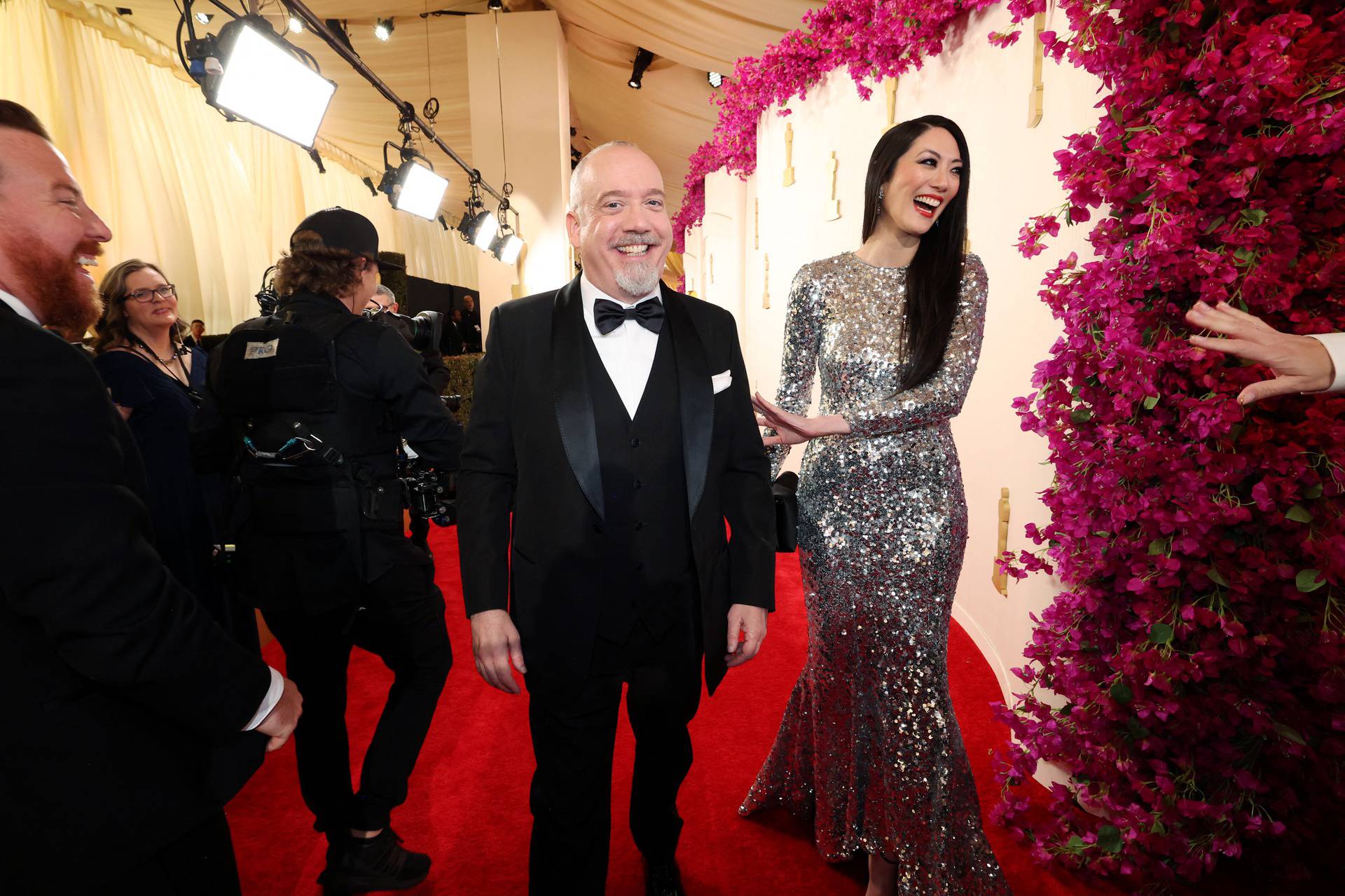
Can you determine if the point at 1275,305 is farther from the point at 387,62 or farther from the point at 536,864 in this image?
the point at 387,62

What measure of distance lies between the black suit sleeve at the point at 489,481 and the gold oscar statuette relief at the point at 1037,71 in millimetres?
2397

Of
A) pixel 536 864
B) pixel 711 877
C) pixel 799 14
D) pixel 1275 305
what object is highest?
pixel 799 14

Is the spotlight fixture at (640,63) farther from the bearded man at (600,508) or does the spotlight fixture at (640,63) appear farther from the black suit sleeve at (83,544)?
the black suit sleeve at (83,544)

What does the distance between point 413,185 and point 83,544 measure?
22.6ft

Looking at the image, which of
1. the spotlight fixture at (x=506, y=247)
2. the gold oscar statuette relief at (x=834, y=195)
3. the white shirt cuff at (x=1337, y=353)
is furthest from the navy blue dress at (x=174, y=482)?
the spotlight fixture at (x=506, y=247)

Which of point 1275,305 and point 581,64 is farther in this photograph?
point 581,64

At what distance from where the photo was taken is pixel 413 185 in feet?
23.0

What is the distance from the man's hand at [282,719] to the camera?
47.3 inches

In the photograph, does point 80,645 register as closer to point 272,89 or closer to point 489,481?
point 489,481

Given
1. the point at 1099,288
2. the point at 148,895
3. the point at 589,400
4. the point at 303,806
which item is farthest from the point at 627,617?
the point at 303,806

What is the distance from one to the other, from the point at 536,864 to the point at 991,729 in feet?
6.69

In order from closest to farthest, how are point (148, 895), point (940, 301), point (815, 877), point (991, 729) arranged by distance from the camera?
point (148, 895), point (940, 301), point (815, 877), point (991, 729)

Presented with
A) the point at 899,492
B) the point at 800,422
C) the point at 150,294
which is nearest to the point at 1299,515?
the point at 899,492

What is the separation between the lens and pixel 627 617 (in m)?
1.66
